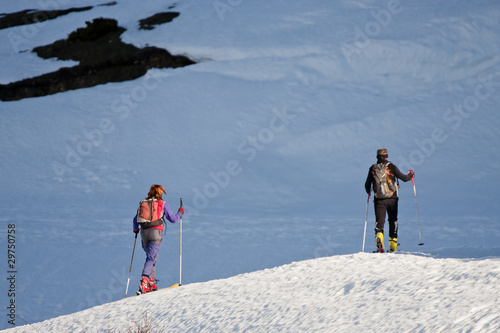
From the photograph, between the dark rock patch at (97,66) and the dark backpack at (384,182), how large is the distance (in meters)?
19.2

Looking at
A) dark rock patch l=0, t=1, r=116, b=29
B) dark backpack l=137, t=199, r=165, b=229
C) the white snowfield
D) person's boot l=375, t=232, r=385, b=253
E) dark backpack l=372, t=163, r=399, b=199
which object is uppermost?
dark rock patch l=0, t=1, r=116, b=29

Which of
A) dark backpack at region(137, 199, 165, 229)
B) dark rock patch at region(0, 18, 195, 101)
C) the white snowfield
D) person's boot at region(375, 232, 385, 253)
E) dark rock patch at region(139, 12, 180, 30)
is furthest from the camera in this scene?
dark rock patch at region(139, 12, 180, 30)

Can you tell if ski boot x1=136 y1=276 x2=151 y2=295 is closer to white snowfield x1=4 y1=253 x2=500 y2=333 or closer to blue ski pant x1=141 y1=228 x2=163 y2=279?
blue ski pant x1=141 y1=228 x2=163 y2=279

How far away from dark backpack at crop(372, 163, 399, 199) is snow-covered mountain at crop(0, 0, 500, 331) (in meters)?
1.62

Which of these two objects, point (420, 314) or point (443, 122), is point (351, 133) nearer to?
point (443, 122)

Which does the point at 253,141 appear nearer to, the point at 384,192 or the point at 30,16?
the point at 384,192

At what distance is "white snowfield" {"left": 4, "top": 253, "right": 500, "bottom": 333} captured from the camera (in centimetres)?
425

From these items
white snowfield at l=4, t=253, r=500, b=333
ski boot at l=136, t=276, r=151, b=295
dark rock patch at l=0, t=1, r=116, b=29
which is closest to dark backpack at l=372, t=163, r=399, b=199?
white snowfield at l=4, t=253, r=500, b=333

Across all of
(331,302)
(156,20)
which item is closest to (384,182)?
(331,302)

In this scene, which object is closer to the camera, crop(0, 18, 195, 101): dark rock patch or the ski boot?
the ski boot

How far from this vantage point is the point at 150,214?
7.01 metres

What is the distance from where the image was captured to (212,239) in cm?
1244

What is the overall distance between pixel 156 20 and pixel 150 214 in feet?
79.6

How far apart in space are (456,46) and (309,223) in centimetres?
1486
